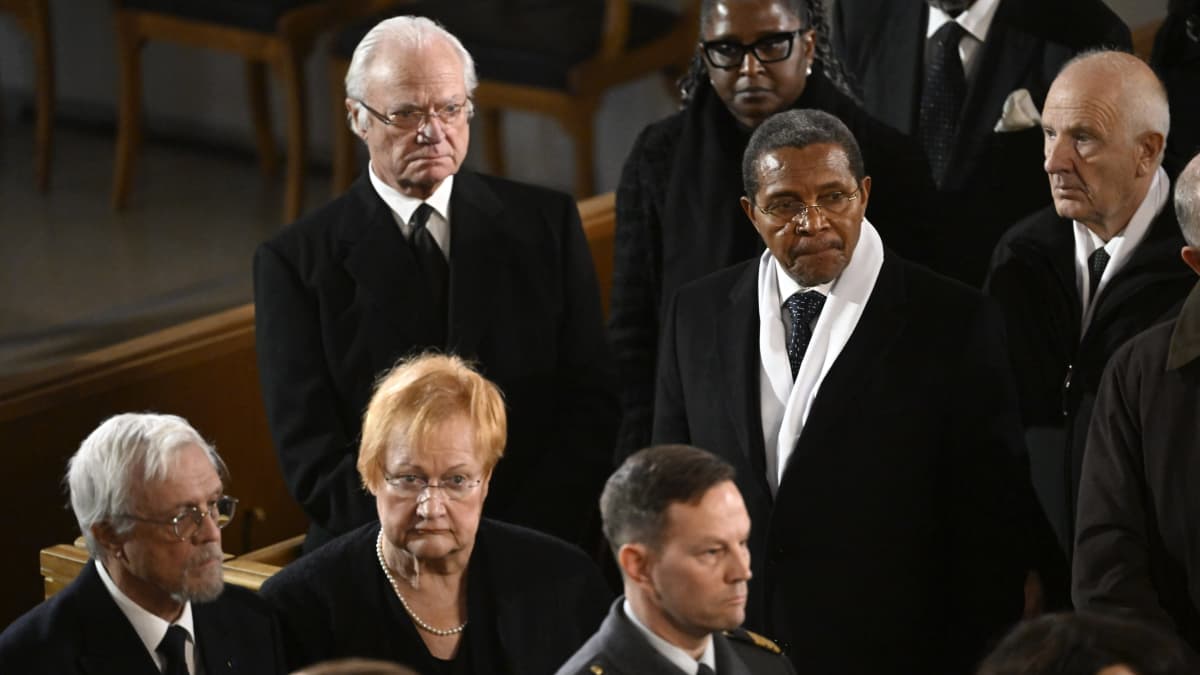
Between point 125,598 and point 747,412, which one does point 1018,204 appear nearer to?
point 747,412

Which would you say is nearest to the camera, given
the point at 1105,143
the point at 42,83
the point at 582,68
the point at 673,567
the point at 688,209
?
the point at 673,567

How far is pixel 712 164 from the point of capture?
3.85 metres

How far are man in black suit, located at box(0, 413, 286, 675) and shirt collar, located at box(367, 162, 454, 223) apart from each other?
2.77 feet

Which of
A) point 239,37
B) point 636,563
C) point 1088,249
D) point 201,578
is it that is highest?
point 1088,249

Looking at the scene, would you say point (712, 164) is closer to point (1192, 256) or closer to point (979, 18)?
point (979, 18)

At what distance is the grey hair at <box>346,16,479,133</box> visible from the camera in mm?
3662

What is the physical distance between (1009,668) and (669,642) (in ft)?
1.35

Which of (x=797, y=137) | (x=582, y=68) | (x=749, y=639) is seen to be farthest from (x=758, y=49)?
(x=582, y=68)

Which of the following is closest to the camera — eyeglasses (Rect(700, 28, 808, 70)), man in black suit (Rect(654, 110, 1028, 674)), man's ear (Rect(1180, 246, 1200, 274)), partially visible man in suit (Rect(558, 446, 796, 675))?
partially visible man in suit (Rect(558, 446, 796, 675))

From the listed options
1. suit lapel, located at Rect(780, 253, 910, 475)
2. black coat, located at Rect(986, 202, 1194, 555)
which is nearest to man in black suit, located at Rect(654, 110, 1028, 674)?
suit lapel, located at Rect(780, 253, 910, 475)

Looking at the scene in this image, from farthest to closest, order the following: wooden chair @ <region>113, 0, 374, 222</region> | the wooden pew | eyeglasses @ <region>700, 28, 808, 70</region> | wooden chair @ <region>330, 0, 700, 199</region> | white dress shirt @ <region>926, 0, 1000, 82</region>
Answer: wooden chair @ <region>113, 0, 374, 222</region>
wooden chair @ <region>330, 0, 700, 199</region>
the wooden pew
white dress shirt @ <region>926, 0, 1000, 82</region>
eyeglasses @ <region>700, 28, 808, 70</region>

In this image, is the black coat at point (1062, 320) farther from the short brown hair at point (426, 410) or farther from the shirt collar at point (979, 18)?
the short brown hair at point (426, 410)

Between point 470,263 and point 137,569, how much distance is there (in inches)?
39.4

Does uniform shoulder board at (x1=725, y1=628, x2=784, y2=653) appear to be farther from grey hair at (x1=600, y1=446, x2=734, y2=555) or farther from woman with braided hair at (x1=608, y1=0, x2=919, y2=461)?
woman with braided hair at (x1=608, y1=0, x2=919, y2=461)
